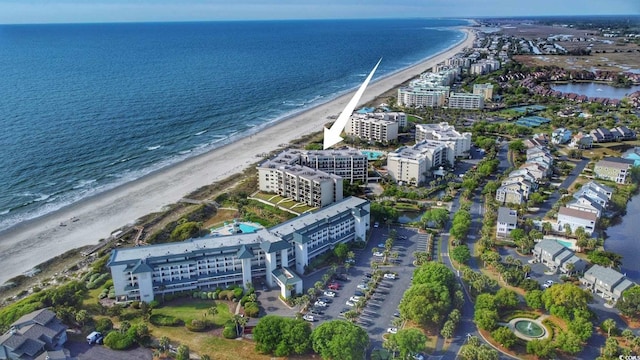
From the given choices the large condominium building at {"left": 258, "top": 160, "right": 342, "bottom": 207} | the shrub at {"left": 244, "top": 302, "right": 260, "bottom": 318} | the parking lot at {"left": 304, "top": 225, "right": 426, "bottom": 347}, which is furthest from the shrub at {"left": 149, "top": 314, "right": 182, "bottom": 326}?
the large condominium building at {"left": 258, "top": 160, "right": 342, "bottom": 207}

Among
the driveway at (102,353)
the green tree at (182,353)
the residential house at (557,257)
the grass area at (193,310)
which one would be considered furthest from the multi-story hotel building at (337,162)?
the green tree at (182,353)

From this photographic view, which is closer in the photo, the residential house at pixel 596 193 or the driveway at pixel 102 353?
the driveway at pixel 102 353

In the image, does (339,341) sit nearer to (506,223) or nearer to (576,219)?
(506,223)

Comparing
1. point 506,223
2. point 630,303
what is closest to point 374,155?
point 506,223

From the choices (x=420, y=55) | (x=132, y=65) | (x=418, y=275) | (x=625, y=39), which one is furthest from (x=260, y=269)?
(x=625, y=39)

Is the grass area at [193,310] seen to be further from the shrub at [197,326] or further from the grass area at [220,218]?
the grass area at [220,218]

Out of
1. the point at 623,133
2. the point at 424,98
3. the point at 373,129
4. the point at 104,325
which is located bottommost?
the point at 104,325
